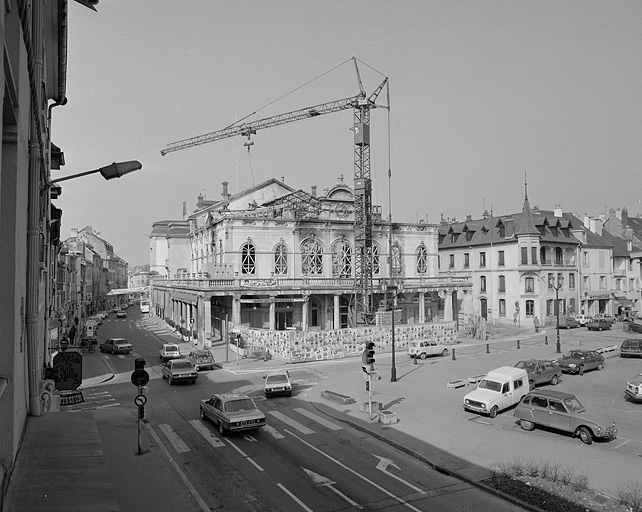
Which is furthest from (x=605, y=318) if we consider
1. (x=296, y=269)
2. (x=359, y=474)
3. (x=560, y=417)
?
(x=359, y=474)

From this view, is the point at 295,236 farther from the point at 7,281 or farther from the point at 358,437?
the point at 7,281

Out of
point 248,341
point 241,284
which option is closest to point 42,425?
point 248,341

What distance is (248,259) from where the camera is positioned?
166ft

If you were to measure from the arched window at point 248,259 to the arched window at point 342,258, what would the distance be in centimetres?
913

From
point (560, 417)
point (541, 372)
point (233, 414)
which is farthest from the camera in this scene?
point (541, 372)

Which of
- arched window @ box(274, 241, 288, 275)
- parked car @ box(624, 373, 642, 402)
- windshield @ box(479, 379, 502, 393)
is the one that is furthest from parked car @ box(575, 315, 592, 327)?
windshield @ box(479, 379, 502, 393)

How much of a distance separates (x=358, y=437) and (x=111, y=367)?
948 inches

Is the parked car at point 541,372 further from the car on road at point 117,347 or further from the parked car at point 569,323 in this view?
the parked car at point 569,323

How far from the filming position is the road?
13.1m

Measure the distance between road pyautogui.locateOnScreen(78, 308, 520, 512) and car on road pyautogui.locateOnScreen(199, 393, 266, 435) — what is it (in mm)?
426

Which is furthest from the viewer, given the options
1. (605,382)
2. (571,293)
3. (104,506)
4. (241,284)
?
(571,293)

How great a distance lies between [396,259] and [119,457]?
150 ft

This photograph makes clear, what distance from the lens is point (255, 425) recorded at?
1900 centimetres

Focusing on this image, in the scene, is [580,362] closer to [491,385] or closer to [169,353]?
[491,385]
